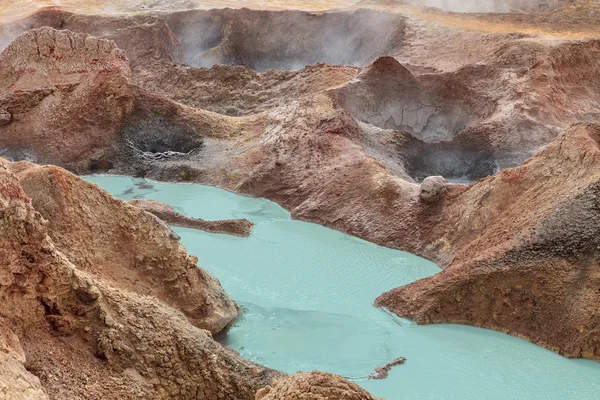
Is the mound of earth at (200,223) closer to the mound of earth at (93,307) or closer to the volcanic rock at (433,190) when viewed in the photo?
the volcanic rock at (433,190)

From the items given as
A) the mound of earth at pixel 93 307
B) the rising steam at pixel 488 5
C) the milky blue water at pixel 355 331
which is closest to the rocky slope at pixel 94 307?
the mound of earth at pixel 93 307

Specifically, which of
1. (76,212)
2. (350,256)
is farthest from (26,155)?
(76,212)

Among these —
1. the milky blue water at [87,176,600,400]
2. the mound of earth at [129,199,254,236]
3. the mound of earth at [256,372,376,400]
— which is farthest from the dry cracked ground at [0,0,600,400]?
the mound of earth at [129,199,254,236]

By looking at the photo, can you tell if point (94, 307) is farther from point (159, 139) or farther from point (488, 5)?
point (488, 5)

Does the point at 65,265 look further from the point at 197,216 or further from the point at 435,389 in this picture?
the point at 197,216

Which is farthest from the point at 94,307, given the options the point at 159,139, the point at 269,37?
the point at 269,37
